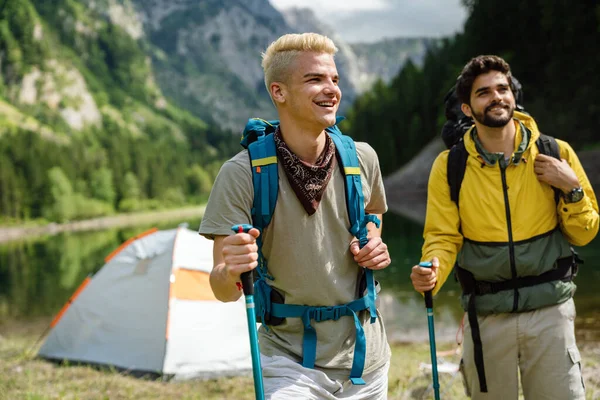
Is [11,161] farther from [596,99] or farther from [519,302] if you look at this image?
[519,302]

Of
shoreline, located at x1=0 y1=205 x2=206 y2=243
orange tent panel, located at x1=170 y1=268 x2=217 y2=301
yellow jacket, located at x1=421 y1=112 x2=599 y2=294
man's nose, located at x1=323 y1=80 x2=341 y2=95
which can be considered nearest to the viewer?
man's nose, located at x1=323 y1=80 x2=341 y2=95

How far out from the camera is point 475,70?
179 inches

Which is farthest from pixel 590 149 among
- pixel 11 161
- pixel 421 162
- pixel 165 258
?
pixel 11 161

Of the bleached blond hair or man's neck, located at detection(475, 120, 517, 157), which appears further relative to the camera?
man's neck, located at detection(475, 120, 517, 157)

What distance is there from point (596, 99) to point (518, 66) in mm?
8554

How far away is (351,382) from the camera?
10.8 ft

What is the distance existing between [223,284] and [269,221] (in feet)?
1.30

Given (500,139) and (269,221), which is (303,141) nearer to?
(269,221)

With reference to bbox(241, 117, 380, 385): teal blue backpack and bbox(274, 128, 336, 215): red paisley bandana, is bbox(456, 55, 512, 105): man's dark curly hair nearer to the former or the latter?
bbox(241, 117, 380, 385): teal blue backpack

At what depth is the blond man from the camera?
3.23 m

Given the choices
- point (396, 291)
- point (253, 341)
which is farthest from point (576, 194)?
point (396, 291)

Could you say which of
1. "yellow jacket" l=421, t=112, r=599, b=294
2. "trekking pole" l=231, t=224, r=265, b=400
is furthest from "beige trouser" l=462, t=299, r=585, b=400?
"trekking pole" l=231, t=224, r=265, b=400

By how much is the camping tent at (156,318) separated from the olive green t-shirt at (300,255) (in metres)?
6.62

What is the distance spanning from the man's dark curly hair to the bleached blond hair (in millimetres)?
1524
